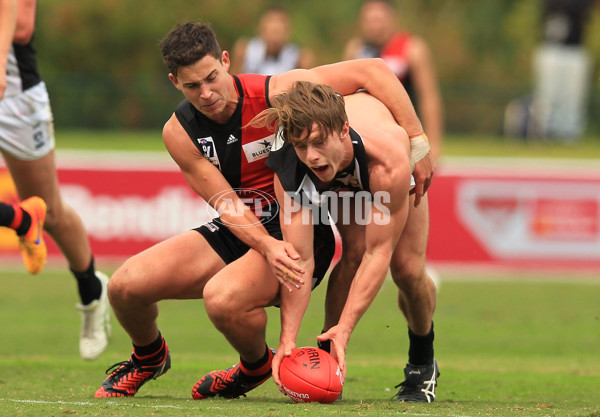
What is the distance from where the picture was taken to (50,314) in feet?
35.1

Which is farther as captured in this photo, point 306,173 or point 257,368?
point 257,368

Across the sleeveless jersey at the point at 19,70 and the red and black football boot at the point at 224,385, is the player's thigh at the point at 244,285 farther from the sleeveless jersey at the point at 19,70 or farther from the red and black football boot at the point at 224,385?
the sleeveless jersey at the point at 19,70

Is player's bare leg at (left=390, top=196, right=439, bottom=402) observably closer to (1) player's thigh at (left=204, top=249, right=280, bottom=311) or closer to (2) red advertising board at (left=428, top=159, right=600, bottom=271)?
(1) player's thigh at (left=204, top=249, right=280, bottom=311)

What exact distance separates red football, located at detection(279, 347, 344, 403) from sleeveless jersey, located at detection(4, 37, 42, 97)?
2.80 m

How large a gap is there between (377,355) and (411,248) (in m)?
2.89

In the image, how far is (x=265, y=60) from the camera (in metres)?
11.7

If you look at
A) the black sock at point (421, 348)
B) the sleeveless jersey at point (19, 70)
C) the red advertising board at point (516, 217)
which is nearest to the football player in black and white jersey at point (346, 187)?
the black sock at point (421, 348)

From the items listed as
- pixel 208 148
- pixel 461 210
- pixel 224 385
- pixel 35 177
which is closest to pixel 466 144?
pixel 461 210

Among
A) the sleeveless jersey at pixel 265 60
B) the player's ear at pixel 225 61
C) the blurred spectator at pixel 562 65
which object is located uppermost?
the player's ear at pixel 225 61

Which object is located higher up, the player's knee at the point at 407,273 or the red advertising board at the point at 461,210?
the player's knee at the point at 407,273

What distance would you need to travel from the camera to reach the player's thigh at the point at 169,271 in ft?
19.1

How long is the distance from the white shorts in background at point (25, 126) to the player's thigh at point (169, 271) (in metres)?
1.50

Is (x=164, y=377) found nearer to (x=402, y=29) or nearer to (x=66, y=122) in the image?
(x=66, y=122)

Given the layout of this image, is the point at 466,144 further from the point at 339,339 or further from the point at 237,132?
the point at 339,339
